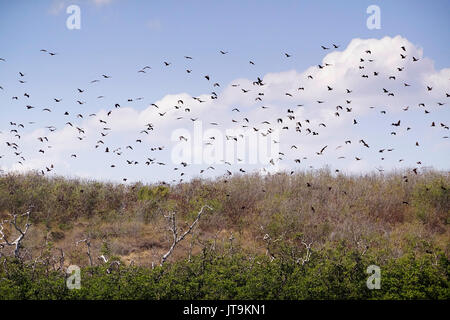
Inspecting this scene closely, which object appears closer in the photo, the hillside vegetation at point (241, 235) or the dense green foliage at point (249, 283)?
the dense green foliage at point (249, 283)

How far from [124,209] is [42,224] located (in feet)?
12.3

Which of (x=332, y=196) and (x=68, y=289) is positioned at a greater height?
(x=332, y=196)

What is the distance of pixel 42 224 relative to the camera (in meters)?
19.6

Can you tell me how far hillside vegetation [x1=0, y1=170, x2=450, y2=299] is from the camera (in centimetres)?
820

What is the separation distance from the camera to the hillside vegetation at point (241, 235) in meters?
8.20

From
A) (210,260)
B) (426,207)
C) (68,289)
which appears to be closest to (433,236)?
(426,207)

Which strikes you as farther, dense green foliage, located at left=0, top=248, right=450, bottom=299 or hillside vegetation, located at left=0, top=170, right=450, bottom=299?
hillside vegetation, located at left=0, top=170, right=450, bottom=299

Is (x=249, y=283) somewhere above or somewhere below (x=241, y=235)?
below

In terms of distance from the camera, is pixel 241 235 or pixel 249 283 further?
pixel 241 235

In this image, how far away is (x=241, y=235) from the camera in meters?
18.2

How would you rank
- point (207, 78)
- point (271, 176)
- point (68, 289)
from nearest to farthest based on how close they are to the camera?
1. point (68, 289)
2. point (207, 78)
3. point (271, 176)
